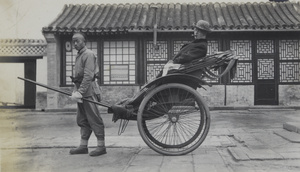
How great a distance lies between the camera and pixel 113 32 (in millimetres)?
14367

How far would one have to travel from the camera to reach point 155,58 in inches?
589

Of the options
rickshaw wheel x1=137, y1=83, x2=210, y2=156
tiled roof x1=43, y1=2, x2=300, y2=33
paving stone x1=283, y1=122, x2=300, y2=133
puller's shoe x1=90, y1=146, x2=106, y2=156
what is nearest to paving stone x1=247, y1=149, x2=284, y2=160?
rickshaw wheel x1=137, y1=83, x2=210, y2=156

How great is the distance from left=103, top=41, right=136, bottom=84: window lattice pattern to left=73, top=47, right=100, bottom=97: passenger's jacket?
9368 mm

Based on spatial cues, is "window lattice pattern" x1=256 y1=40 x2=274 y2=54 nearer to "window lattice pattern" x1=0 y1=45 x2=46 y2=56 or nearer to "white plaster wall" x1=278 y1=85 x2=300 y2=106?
"white plaster wall" x1=278 y1=85 x2=300 y2=106

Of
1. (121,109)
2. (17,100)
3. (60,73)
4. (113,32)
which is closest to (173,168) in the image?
(121,109)

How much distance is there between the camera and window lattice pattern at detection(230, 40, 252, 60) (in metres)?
14.8

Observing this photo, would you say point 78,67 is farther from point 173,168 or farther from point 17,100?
point 17,100

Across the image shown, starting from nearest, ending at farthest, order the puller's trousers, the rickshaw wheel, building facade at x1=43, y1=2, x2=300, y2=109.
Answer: the rickshaw wheel → the puller's trousers → building facade at x1=43, y1=2, x2=300, y2=109

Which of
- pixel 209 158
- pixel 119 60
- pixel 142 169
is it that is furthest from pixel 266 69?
pixel 142 169

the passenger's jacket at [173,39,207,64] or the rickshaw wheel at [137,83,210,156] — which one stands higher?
the passenger's jacket at [173,39,207,64]

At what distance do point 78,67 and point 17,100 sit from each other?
1156cm

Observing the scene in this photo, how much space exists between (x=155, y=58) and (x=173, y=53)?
2.44 feet

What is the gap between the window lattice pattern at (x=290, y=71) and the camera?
14633mm

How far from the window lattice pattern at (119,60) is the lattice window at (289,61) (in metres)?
5.81
